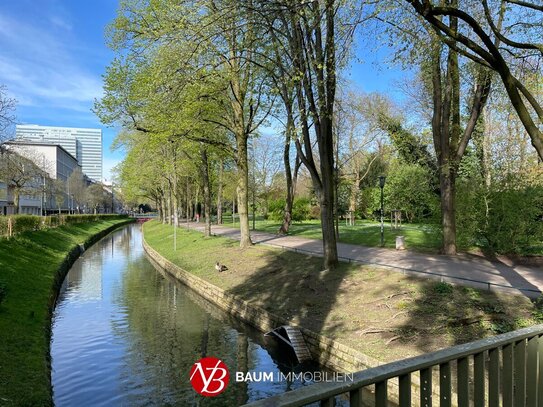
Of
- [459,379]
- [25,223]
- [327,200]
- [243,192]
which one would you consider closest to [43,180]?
[25,223]

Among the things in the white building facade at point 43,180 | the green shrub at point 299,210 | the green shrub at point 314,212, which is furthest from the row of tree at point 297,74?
the white building facade at point 43,180

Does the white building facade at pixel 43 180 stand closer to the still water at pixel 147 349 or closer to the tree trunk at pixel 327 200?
the still water at pixel 147 349

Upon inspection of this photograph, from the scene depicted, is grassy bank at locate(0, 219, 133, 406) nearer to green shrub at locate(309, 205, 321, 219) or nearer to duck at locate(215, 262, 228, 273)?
duck at locate(215, 262, 228, 273)

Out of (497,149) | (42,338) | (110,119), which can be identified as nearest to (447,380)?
(42,338)

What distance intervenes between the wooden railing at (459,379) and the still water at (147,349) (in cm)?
549

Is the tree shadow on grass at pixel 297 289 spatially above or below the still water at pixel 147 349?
above

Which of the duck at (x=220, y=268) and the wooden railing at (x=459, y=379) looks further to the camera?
the duck at (x=220, y=268)

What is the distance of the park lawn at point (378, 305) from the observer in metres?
8.05

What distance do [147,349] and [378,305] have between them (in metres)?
5.70

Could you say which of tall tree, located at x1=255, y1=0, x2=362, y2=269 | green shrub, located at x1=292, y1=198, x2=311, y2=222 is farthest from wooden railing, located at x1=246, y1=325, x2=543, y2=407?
green shrub, located at x1=292, y1=198, x2=311, y2=222

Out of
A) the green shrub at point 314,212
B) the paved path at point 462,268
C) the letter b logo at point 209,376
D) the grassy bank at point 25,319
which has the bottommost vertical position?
the letter b logo at point 209,376

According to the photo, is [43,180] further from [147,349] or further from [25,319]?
[147,349]

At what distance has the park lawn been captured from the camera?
26.4 feet

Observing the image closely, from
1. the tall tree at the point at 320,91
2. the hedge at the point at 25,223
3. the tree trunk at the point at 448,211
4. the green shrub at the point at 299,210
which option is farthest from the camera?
the green shrub at the point at 299,210
